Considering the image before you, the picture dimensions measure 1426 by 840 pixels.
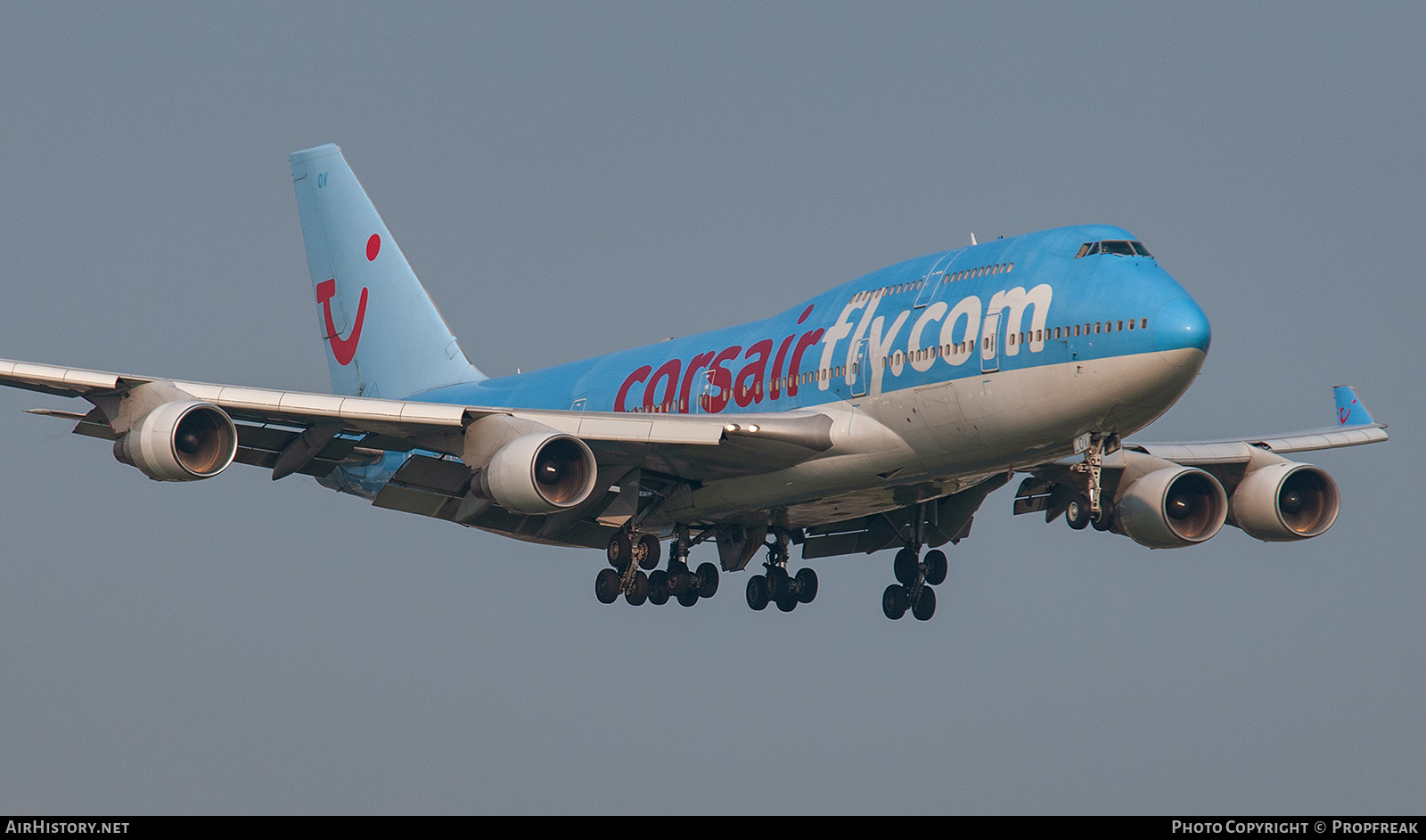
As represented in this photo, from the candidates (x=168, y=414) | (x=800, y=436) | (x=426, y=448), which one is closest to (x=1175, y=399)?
(x=800, y=436)

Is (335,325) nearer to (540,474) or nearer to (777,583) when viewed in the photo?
(777,583)

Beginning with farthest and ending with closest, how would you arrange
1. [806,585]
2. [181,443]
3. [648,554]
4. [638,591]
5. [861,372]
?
[806,585] → [638,591] → [648,554] → [861,372] → [181,443]

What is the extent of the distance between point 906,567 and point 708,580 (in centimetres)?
473

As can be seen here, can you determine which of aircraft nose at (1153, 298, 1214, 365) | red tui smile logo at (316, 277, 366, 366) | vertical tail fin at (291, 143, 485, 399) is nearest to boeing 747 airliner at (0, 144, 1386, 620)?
aircraft nose at (1153, 298, 1214, 365)

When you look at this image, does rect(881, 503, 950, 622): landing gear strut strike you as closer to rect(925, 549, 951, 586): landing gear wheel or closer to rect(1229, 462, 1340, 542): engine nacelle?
rect(925, 549, 951, 586): landing gear wheel

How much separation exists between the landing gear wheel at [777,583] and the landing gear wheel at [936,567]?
10.6 ft

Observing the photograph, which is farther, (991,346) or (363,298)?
(363,298)

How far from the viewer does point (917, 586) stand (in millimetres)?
39688

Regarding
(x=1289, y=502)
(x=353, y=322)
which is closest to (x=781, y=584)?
(x=1289, y=502)

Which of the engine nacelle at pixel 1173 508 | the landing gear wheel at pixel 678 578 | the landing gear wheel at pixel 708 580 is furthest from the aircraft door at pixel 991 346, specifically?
the landing gear wheel at pixel 708 580

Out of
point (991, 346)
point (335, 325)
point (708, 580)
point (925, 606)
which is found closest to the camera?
point (991, 346)

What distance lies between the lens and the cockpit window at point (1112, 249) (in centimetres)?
3059

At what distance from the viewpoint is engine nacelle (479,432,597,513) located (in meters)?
31.3

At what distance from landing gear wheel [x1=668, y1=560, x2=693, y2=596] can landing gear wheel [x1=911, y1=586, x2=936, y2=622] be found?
549cm
